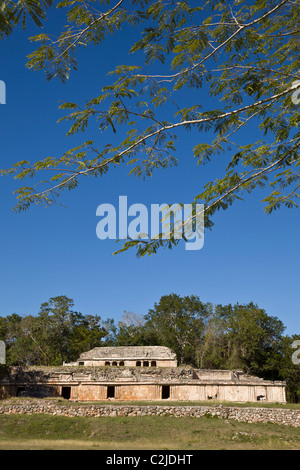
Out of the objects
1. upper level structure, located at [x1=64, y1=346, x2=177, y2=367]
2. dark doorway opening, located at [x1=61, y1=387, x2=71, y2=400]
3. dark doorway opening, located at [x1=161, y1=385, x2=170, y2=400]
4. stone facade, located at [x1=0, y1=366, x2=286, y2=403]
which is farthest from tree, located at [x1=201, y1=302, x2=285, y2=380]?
dark doorway opening, located at [x1=61, y1=387, x2=71, y2=400]

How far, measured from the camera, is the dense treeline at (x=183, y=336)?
1597 inches

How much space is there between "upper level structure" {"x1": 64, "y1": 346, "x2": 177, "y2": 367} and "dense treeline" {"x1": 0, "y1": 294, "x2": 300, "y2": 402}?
36.3ft

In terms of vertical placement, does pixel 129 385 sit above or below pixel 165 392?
above

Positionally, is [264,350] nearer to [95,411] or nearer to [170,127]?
[95,411]

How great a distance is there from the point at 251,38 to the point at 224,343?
44.2m

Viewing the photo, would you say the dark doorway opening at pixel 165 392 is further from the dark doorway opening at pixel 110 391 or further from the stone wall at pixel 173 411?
the stone wall at pixel 173 411

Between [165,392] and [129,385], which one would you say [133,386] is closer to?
[129,385]

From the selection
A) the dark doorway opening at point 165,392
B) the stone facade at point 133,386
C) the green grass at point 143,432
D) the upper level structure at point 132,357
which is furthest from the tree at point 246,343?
the green grass at point 143,432

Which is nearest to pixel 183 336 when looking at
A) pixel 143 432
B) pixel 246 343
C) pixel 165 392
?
pixel 246 343

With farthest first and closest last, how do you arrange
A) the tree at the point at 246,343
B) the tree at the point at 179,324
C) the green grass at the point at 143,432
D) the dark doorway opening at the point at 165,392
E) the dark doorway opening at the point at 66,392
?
1. the tree at the point at 179,324
2. the tree at the point at 246,343
3. the dark doorway opening at the point at 66,392
4. the dark doorway opening at the point at 165,392
5. the green grass at the point at 143,432

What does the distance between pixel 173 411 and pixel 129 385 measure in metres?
6.86

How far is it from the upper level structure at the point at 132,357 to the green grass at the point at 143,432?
14057mm

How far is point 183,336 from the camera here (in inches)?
1838

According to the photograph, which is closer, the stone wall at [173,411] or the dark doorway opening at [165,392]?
the stone wall at [173,411]
